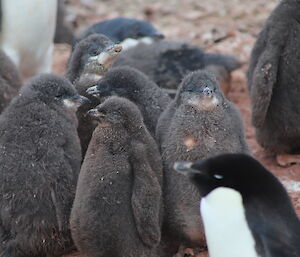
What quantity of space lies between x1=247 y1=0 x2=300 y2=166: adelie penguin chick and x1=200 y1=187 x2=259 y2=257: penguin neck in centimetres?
192

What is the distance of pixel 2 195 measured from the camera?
445cm

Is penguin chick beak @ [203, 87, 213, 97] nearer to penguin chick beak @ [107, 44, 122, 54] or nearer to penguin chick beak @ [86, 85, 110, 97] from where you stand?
penguin chick beak @ [86, 85, 110, 97]

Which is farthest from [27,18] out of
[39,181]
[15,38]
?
[39,181]

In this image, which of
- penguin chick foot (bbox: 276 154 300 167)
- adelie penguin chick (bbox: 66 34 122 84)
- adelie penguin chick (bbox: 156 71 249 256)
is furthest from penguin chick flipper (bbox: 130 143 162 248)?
penguin chick foot (bbox: 276 154 300 167)

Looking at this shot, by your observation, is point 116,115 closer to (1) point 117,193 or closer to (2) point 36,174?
(1) point 117,193

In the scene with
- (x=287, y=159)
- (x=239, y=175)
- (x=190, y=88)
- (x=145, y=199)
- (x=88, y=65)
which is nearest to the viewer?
(x=239, y=175)

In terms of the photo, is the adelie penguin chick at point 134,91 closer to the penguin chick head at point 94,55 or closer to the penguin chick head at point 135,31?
the penguin chick head at point 94,55

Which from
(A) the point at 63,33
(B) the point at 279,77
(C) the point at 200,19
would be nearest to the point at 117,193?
(B) the point at 279,77

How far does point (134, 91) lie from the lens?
490 centimetres

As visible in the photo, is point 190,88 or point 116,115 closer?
point 116,115

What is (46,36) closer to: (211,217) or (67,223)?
(67,223)

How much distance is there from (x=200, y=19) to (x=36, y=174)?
532 cm

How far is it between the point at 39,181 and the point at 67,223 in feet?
0.85

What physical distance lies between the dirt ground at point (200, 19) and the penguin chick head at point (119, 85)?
264 cm
